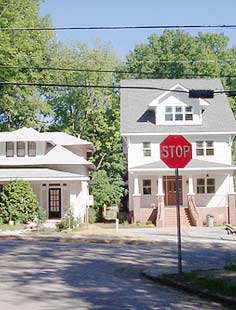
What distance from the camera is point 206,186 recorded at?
146 ft

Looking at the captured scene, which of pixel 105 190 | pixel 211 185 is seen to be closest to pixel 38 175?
pixel 105 190

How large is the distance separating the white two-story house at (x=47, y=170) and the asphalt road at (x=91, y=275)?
1771 cm

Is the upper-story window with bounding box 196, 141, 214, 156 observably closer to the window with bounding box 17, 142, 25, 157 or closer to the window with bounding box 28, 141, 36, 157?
the window with bounding box 28, 141, 36, 157

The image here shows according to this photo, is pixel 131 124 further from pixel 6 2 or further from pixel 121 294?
pixel 121 294

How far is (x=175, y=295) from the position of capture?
437 inches

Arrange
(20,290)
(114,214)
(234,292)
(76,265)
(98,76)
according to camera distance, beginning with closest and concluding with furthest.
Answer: (234,292)
(20,290)
(76,265)
(114,214)
(98,76)

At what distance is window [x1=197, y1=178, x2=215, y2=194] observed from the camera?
146 ft

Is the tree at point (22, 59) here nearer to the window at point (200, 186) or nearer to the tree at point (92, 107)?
the tree at point (92, 107)

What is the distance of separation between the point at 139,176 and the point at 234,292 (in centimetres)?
3302

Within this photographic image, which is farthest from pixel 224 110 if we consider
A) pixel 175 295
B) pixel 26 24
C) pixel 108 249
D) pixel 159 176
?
pixel 175 295

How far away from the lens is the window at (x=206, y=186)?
44375 millimetres

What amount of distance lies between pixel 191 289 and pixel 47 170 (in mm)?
29902

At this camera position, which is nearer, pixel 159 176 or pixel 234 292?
pixel 234 292

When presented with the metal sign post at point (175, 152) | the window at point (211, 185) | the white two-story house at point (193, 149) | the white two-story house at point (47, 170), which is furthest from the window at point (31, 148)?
the metal sign post at point (175, 152)
